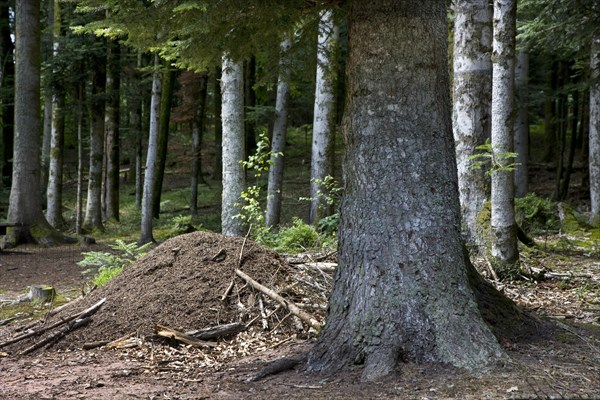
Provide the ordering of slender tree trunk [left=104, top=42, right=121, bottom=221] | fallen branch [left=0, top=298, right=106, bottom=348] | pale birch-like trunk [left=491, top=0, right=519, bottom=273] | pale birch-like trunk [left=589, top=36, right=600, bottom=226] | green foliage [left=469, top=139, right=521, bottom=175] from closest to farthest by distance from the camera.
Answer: fallen branch [left=0, top=298, right=106, bottom=348] < green foliage [left=469, top=139, right=521, bottom=175] < pale birch-like trunk [left=491, top=0, right=519, bottom=273] < pale birch-like trunk [left=589, top=36, right=600, bottom=226] < slender tree trunk [left=104, top=42, right=121, bottom=221]

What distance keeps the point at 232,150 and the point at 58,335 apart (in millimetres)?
5101

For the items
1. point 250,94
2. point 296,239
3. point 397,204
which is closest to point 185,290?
point 397,204

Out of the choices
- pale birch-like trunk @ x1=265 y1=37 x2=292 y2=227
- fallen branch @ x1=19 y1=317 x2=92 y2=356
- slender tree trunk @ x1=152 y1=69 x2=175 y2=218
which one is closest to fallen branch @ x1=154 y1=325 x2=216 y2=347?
fallen branch @ x1=19 y1=317 x2=92 y2=356

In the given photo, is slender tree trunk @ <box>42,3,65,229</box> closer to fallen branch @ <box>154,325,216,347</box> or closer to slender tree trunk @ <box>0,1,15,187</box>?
slender tree trunk @ <box>0,1,15,187</box>

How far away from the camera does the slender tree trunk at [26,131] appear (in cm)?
1533

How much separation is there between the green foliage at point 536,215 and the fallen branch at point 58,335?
9.95 m

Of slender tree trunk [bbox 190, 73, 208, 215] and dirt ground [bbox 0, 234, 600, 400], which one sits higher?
slender tree trunk [bbox 190, 73, 208, 215]

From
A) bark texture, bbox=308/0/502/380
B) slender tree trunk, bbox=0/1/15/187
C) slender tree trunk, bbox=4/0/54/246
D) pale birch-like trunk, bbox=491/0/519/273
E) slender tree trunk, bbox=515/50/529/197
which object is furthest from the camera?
slender tree trunk, bbox=0/1/15/187

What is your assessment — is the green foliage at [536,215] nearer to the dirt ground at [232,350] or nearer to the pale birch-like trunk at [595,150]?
the pale birch-like trunk at [595,150]

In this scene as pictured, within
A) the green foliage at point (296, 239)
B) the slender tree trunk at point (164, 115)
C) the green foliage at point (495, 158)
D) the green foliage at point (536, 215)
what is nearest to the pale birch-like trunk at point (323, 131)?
the green foliage at point (296, 239)

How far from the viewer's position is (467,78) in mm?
9133

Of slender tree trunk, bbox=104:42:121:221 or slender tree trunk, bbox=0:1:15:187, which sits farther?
slender tree trunk, bbox=0:1:15:187

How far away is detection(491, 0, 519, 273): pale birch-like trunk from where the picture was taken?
336 inches

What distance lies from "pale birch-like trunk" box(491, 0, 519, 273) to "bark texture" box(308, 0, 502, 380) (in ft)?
12.7
